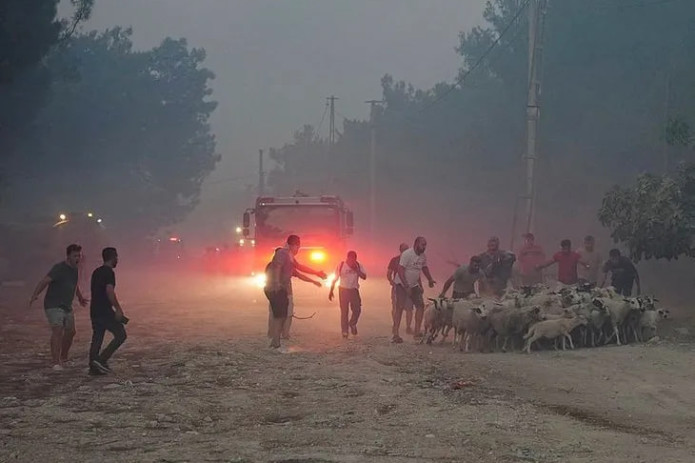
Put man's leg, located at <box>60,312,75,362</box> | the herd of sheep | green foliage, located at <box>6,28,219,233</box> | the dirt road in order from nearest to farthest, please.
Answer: the dirt road → man's leg, located at <box>60,312,75,362</box> → the herd of sheep → green foliage, located at <box>6,28,219,233</box>

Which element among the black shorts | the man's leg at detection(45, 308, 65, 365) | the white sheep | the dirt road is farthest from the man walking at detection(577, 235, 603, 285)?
the man's leg at detection(45, 308, 65, 365)

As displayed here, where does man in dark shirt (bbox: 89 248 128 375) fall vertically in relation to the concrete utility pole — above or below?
below

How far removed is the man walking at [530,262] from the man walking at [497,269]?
1632 millimetres

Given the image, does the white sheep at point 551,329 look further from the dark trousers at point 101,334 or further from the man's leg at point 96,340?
the man's leg at point 96,340

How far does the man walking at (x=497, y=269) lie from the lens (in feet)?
54.6

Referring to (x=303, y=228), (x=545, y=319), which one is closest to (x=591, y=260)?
(x=545, y=319)

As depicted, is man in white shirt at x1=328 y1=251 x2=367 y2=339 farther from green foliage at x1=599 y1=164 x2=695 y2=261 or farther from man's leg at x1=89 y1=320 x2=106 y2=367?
green foliage at x1=599 y1=164 x2=695 y2=261

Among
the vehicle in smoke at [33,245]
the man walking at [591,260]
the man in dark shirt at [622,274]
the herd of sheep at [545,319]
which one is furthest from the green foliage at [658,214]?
the vehicle in smoke at [33,245]

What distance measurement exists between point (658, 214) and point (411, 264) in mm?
5807

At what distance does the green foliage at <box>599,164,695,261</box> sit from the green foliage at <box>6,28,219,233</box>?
21.5m

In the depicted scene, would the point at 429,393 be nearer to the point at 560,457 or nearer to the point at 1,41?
the point at 560,457

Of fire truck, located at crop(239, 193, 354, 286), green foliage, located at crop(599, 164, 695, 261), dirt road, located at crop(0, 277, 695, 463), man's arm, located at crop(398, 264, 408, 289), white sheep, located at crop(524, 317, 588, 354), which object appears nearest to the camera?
dirt road, located at crop(0, 277, 695, 463)

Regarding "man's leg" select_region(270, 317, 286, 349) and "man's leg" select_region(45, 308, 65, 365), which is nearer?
"man's leg" select_region(45, 308, 65, 365)

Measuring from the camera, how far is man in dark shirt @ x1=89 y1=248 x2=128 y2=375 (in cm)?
1128
